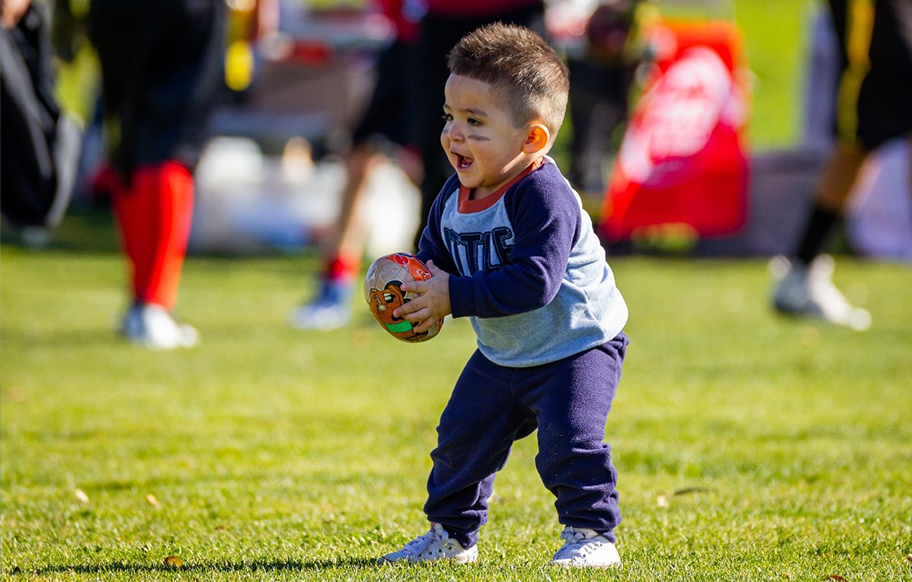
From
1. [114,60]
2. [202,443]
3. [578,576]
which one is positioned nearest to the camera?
[578,576]

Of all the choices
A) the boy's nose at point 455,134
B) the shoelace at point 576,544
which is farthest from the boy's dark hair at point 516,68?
the shoelace at point 576,544

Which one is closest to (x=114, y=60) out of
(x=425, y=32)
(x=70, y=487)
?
(x=425, y=32)

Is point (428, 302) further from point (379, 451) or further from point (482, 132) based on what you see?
point (379, 451)

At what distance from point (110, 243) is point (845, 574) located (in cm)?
778

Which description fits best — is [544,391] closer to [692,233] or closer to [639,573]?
[639,573]

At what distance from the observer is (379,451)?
3.65 m

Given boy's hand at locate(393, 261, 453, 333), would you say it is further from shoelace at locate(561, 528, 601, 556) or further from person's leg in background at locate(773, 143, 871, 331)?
person's leg in background at locate(773, 143, 871, 331)

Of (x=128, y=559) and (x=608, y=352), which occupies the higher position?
(x=608, y=352)

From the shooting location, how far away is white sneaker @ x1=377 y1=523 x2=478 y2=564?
251 centimetres

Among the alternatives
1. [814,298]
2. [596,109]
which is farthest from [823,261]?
[596,109]

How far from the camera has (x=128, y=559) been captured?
252 cm

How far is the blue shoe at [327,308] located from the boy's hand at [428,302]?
3.78 metres

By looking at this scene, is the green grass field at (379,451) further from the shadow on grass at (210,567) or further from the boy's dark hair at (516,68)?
the boy's dark hair at (516,68)

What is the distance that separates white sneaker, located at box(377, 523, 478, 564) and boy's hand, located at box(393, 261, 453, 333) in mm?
469
